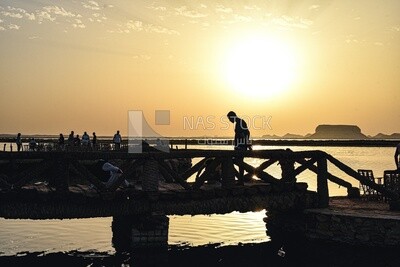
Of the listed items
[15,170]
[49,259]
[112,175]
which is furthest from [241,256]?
[15,170]

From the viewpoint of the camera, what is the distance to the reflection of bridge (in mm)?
12977

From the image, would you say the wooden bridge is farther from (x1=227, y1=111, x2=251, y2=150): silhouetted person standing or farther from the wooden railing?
(x1=227, y1=111, x2=251, y2=150): silhouetted person standing

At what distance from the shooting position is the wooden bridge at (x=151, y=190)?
13.0m

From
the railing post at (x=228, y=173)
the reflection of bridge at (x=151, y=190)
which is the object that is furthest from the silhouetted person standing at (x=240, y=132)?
the railing post at (x=228, y=173)

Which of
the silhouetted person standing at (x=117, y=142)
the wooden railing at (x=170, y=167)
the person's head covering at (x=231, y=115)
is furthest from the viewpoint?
the silhouetted person standing at (x=117, y=142)

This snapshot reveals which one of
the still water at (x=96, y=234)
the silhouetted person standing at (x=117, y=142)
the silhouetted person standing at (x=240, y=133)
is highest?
the silhouetted person standing at (x=117, y=142)

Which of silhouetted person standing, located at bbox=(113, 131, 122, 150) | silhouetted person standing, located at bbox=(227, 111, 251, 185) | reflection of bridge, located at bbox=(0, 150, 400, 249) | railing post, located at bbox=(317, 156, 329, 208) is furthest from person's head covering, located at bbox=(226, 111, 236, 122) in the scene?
silhouetted person standing, located at bbox=(113, 131, 122, 150)

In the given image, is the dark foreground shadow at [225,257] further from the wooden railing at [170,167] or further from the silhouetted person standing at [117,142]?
the silhouetted person standing at [117,142]

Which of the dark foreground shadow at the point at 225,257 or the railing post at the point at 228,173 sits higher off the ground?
the railing post at the point at 228,173

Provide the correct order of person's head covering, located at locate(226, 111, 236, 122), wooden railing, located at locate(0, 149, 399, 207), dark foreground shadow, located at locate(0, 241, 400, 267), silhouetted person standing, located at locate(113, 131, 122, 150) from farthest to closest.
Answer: silhouetted person standing, located at locate(113, 131, 122, 150)
person's head covering, located at locate(226, 111, 236, 122)
dark foreground shadow, located at locate(0, 241, 400, 267)
wooden railing, located at locate(0, 149, 399, 207)

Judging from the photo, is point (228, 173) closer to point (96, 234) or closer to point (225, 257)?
point (225, 257)

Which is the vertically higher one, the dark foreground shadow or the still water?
the still water

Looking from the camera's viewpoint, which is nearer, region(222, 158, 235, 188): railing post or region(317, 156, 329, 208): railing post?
region(222, 158, 235, 188): railing post

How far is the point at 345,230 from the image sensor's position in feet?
47.9
